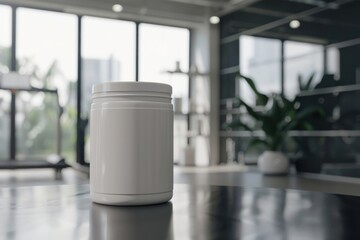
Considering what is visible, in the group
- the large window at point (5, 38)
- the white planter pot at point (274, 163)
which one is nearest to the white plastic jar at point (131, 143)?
the white planter pot at point (274, 163)

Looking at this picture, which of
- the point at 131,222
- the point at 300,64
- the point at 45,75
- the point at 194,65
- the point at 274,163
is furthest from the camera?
the point at 194,65

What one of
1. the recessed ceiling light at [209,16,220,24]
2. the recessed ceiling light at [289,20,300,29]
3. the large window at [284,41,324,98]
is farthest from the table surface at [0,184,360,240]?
the recessed ceiling light at [209,16,220,24]

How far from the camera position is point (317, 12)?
18.2 feet

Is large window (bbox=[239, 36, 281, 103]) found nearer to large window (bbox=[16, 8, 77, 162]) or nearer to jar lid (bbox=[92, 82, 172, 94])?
large window (bbox=[16, 8, 77, 162])

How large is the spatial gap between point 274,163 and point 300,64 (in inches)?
55.3

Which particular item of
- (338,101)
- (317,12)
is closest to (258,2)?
(317,12)

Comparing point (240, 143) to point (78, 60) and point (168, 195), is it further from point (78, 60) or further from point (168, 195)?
point (168, 195)

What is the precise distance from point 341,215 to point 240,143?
6.55 m

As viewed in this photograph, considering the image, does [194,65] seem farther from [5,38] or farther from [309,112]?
[5,38]

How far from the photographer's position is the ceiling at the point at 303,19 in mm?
5125

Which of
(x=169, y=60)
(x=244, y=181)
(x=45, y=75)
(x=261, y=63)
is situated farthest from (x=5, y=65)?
(x=244, y=181)

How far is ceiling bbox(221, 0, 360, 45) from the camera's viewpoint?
16.8ft

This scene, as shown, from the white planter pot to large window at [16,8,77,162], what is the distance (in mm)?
3257

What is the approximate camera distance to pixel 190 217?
57cm
